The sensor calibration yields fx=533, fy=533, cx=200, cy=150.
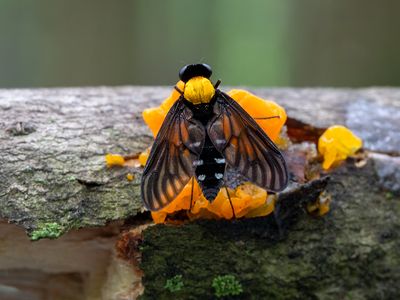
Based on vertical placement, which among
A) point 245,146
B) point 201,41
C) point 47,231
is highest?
point 245,146

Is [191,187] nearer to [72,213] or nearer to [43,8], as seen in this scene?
[72,213]

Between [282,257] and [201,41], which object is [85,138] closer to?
[282,257]

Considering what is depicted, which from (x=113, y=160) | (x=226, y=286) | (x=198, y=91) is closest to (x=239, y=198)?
(x=226, y=286)

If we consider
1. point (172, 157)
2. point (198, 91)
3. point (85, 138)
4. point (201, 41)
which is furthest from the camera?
point (201, 41)

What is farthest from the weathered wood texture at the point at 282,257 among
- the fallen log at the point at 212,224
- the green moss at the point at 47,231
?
the green moss at the point at 47,231

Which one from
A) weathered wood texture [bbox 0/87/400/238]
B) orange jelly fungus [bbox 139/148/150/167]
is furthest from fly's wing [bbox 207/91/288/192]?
weathered wood texture [bbox 0/87/400/238]

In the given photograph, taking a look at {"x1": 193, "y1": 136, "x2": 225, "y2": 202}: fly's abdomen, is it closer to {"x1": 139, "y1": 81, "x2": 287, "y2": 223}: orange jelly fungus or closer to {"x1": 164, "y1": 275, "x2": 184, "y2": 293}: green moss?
{"x1": 139, "y1": 81, "x2": 287, "y2": 223}: orange jelly fungus
